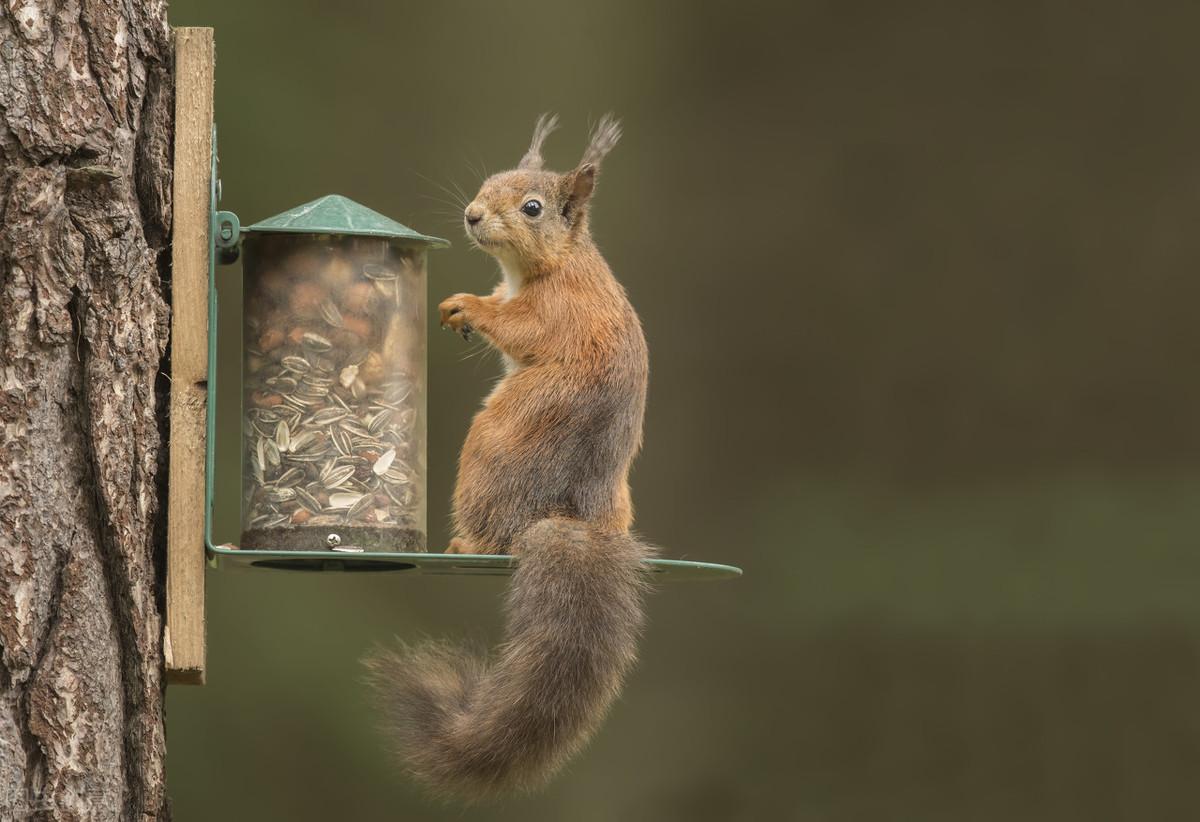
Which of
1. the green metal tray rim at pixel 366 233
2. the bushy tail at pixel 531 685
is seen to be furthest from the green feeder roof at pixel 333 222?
the bushy tail at pixel 531 685

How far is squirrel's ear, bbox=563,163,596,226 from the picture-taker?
2602 mm

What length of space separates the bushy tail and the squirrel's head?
0.52 metres

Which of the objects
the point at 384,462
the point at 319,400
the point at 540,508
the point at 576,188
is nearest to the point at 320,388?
the point at 319,400

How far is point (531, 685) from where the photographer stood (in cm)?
218

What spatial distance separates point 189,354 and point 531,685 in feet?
2.09

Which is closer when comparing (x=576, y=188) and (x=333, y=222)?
(x=333, y=222)

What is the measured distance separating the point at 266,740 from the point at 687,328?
162cm

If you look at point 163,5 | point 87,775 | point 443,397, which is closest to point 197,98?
point 163,5

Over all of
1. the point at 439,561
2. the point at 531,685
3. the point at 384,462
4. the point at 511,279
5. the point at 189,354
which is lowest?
the point at 531,685

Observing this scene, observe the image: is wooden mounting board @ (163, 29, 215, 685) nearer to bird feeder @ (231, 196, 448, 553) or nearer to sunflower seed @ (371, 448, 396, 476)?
bird feeder @ (231, 196, 448, 553)

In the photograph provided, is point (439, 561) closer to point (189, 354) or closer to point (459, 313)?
point (189, 354)

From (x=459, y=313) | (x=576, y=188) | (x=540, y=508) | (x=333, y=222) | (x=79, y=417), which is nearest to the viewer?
(x=79, y=417)

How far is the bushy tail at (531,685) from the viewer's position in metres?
2.18

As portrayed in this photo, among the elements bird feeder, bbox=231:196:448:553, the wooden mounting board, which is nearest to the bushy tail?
bird feeder, bbox=231:196:448:553
